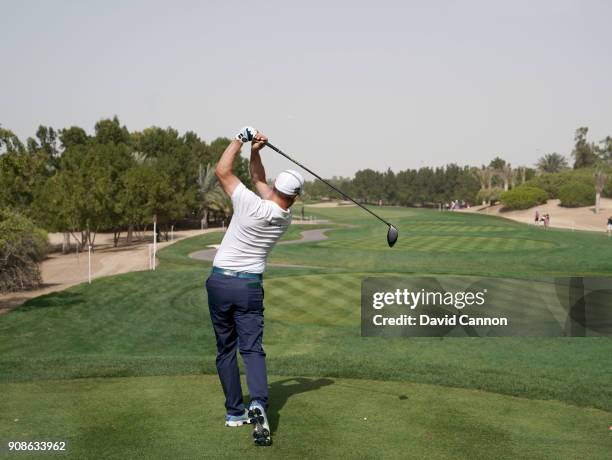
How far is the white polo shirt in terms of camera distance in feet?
20.0

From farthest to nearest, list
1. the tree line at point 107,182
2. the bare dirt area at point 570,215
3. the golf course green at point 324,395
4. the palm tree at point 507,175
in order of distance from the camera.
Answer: the palm tree at point 507,175, the bare dirt area at point 570,215, the tree line at point 107,182, the golf course green at point 324,395

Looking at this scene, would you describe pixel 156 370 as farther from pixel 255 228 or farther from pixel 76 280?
pixel 76 280

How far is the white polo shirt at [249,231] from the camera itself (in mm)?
6109

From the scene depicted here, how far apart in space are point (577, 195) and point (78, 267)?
296 ft

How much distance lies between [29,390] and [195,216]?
91.7 m

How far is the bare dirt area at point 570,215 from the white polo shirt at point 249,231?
77.9 metres

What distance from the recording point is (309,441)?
550cm

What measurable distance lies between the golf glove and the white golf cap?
48cm

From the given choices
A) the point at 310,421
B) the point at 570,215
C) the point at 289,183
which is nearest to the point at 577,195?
the point at 570,215

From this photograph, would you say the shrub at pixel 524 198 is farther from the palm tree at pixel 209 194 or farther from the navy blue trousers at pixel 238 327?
the navy blue trousers at pixel 238 327

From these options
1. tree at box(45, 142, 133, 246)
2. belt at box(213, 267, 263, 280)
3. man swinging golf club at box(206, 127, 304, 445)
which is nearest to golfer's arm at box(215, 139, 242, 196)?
man swinging golf club at box(206, 127, 304, 445)

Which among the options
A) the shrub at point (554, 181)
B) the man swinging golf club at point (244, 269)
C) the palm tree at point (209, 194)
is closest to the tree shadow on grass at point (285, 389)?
the man swinging golf club at point (244, 269)

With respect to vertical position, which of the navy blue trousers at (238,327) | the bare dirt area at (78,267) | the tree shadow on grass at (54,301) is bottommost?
the bare dirt area at (78,267)

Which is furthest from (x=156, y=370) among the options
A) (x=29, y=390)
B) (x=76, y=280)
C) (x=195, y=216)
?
(x=195, y=216)
